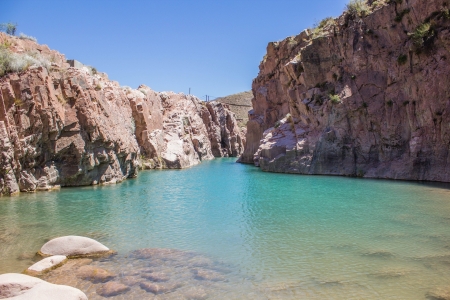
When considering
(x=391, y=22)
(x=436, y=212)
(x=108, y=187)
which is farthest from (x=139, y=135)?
(x=436, y=212)

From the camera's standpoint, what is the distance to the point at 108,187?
22375 mm

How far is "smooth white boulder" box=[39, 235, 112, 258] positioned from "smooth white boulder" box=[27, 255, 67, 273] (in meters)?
0.44

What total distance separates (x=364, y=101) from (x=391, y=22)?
6.16 metres

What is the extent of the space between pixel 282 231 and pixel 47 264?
673cm

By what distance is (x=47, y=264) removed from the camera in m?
8.10

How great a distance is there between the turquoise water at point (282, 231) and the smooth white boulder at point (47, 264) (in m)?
0.61

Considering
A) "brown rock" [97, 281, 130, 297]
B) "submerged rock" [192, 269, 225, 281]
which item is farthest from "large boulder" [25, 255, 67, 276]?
"submerged rock" [192, 269, 225, 281]

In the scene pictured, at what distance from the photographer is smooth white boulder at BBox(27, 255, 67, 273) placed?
786 cm

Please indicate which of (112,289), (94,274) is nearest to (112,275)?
(94,274)

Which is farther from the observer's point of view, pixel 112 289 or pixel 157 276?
pixel 157 276

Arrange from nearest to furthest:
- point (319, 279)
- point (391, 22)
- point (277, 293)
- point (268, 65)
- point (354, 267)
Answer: point (277, 293) < point (319, 279) < point (354, 267) < point (391, 22) < point (268, 65)

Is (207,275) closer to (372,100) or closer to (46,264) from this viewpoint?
(46,264)

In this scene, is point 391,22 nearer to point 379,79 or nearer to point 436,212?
point 379,79

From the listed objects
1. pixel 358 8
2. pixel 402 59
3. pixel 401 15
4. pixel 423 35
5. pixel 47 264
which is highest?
pixel 358 8
